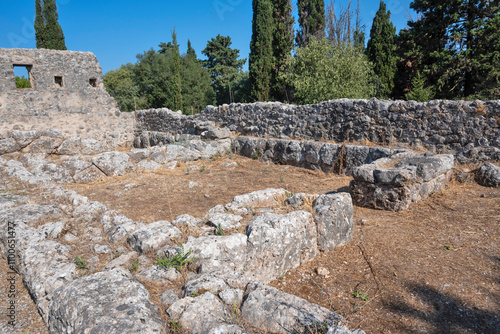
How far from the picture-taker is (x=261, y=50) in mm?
20750

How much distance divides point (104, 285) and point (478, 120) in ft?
24.1

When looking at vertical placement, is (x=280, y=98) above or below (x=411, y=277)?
above

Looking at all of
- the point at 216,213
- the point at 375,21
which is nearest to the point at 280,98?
the point at 375,21

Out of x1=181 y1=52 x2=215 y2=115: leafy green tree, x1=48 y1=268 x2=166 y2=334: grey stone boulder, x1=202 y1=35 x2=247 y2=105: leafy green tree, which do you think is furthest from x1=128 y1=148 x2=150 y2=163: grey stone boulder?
x1=202 y1=35 x2=247 y2=105: leafy green tree

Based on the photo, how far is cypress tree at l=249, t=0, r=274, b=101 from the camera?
2056 cm

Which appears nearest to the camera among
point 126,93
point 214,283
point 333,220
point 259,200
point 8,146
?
point 214,283

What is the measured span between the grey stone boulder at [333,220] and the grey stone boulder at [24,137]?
1049 cm

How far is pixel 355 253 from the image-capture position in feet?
13.2

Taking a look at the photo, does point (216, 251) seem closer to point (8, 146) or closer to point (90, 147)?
point (90, 147)

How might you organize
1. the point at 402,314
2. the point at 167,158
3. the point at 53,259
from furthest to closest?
the point at 167,158, the point at 53,259, the point at 402,314

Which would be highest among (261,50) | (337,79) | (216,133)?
(261,50)

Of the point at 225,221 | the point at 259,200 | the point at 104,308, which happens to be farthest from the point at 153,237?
the point at 259,200

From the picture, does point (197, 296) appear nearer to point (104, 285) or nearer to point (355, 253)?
point (104, 285)

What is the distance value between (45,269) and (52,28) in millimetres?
28012
